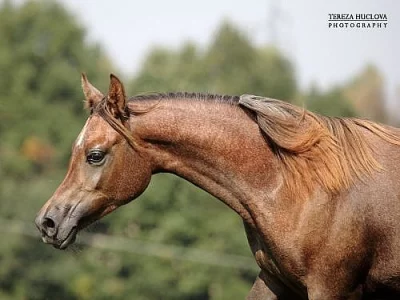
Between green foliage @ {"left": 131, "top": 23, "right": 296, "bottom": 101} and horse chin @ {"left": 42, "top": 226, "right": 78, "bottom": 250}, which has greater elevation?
horse chin @ {"left": 42, "top": 226, "right": 78, "bottom": 250}

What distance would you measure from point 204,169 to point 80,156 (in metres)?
0.96

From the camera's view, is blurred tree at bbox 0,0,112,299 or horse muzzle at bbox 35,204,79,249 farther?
blurred tree at bbox 0,0,112,299

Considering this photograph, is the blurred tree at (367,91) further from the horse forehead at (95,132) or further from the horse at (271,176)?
the horse forehead at (95,132)

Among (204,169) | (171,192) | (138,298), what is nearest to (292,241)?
(204,169)

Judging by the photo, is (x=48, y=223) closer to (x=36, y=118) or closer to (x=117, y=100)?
(x=117, y=100)

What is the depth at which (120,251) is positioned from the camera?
47.0 metres

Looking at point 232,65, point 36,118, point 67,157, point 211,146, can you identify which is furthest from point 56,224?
point 232,65

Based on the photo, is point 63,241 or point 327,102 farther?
point 327,102

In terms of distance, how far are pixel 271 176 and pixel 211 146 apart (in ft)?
1.69

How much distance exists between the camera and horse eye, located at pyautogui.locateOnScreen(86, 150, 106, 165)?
714 cm

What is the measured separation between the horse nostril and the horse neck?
2.95ft

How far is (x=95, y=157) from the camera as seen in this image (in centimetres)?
716

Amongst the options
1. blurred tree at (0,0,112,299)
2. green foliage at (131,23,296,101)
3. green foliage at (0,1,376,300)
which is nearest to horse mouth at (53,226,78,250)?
green foliage at (0,1,376,300)

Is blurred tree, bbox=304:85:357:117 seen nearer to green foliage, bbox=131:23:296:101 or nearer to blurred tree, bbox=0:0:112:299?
green foliage, bbox=131:23:296:101
